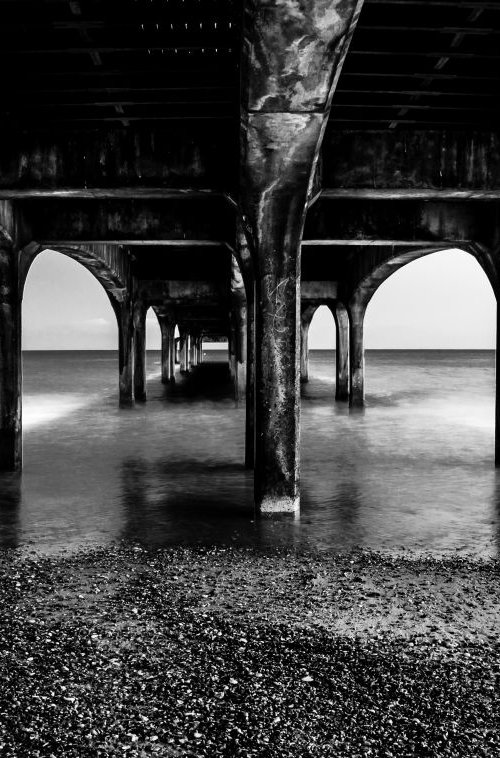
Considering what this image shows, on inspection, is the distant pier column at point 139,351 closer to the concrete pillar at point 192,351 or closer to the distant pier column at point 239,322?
the distant pier column at point 239,322

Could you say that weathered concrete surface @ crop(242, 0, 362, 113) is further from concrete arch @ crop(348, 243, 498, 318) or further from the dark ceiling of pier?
concrete arch @ crop(348, 243, 498, 318)

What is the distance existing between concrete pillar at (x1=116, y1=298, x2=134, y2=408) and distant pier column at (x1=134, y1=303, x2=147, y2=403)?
74 centimetres

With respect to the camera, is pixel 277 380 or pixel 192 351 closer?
pixel 277 380

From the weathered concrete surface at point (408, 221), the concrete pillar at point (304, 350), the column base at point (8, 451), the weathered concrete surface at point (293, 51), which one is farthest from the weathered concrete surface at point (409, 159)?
the concrete pillar at point (304, 350)

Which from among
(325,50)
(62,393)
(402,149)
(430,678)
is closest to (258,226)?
(402,149)

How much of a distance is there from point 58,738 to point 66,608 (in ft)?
5.57

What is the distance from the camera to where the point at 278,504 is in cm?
745

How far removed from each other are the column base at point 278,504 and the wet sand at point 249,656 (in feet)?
4.64

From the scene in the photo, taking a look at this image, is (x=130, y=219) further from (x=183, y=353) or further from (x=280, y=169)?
(x=183, y=353)

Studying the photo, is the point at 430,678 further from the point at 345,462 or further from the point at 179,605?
the point at 345,462

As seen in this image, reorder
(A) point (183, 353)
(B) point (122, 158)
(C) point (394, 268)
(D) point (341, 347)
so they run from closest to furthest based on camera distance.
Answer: (B) point (122, 158) < (C) point (394, 268) < (D) point (341, 347) < (A) point (183, 353)

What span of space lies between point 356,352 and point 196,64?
607 inches

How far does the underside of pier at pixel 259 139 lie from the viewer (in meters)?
4.88

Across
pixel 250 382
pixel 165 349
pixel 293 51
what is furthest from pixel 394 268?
pixel 165 349
